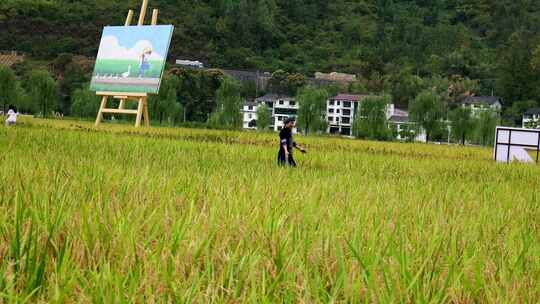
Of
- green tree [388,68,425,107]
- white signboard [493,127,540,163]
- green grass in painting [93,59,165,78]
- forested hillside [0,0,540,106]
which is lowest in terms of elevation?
white signboard [493,127,540,163]

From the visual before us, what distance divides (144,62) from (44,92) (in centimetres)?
2732

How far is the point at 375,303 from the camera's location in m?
1.50

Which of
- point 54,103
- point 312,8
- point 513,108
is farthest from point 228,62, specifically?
point 54,103

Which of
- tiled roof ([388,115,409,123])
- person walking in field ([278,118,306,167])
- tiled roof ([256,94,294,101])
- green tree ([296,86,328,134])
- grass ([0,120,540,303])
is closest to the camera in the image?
grass ([0,120,540,303])

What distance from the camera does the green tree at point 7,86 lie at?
47.4m

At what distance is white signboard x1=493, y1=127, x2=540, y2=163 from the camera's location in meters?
18.8

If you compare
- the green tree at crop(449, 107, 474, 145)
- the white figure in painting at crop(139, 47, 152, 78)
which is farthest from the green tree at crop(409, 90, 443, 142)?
the white figure in painting at crop(139, 47, 152, 78)

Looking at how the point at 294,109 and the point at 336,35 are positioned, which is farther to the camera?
the point at 336,35

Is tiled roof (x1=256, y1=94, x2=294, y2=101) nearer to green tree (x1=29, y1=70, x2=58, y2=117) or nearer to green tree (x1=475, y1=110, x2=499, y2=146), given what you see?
green tree (x1=475, y1=110, x2=499, y2=146)

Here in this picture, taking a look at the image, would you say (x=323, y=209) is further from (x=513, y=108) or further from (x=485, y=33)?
(x=485, y=33)

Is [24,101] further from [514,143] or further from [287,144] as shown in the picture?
[287,144]

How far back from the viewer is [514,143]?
1886 centimetres

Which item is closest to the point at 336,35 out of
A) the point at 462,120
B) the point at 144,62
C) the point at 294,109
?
the point at 294,109

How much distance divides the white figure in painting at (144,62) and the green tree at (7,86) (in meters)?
27.4
